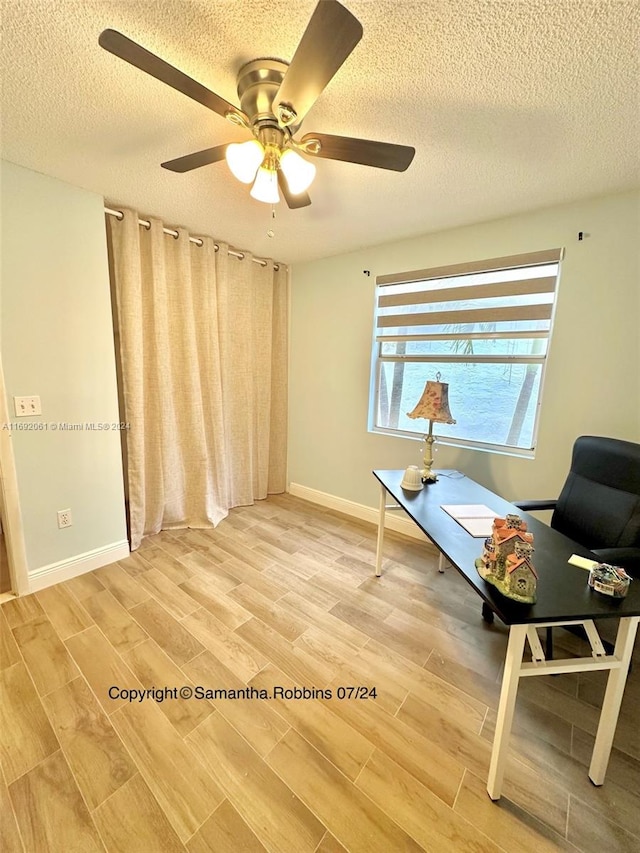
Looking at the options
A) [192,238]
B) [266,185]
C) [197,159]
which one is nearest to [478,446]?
[266,185]

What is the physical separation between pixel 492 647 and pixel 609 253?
2.23 metres

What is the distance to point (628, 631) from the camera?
998 millimetres

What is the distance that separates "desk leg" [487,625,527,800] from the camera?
95 centimetres

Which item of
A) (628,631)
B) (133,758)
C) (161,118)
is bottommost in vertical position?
(133,758)

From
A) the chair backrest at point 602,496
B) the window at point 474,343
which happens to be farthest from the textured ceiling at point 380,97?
the chair backrest at point 602,496

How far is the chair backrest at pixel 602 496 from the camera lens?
150 centimetres

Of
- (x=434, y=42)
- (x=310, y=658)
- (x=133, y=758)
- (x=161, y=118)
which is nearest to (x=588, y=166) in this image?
(x=434, y=42)

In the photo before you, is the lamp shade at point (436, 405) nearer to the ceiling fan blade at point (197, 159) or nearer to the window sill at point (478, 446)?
the window sill at point (478, 446)

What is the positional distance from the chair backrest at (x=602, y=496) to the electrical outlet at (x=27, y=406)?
9.75 ft

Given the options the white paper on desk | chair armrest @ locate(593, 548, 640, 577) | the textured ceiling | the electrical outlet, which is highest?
the textured ceiling

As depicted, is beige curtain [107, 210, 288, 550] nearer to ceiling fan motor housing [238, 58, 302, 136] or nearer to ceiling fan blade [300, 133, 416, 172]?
ceiling fan motor housing [238, 58, 302, 136]

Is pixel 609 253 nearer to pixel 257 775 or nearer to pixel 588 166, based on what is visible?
pixel 588 166

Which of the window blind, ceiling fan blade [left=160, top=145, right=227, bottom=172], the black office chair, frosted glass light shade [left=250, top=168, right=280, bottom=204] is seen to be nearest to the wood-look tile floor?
the black office chair

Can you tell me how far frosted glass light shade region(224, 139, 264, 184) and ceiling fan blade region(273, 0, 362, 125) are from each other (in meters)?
0.15
